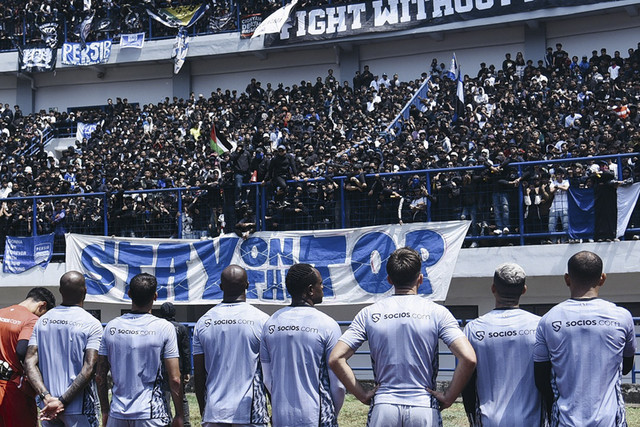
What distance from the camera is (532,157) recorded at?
1484cm

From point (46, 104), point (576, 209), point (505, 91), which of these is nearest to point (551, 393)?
point (576, 209)

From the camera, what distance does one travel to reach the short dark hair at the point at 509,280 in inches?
203

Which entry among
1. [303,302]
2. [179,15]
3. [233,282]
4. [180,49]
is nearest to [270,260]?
[233,282]

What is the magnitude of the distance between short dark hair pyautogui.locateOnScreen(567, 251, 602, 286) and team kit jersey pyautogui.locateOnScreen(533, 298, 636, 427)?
14 cm

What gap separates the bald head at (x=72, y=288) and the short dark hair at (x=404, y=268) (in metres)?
2.70

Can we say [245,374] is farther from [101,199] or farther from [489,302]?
[101,199]

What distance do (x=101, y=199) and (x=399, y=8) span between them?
12.6 meters

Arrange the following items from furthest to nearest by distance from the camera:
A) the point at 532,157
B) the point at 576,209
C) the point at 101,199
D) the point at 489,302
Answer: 1. the point at 101,199
2. the point at 489,302
3. the point at 532,157
4. the point at 576,209

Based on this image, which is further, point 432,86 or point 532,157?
point 432,86

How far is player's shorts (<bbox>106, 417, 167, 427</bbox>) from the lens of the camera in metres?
6.05

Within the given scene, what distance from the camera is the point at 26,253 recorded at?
59.0ft

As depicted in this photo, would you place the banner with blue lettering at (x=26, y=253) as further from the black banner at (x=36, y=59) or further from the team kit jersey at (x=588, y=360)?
the team kit jersey at (x=588, y=360)

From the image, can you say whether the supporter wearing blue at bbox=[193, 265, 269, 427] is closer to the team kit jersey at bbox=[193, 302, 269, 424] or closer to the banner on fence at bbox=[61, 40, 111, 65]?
the team kit jersey at bbox=[193, 302, 269, 424]

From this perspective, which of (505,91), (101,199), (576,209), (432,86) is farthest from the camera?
(432,86)
